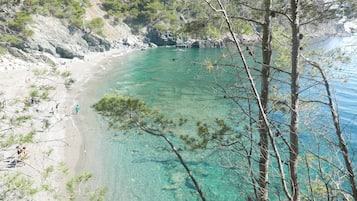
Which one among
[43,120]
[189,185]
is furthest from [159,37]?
[189,185]

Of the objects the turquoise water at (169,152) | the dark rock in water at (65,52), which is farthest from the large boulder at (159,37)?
the turquoise water at (169,152)

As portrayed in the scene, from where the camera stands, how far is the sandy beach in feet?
24.2

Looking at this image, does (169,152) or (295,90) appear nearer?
(295,90)

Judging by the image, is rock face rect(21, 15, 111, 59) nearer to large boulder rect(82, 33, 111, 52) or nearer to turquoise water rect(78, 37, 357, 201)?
large boulder rect(82, 33, 111, 52)

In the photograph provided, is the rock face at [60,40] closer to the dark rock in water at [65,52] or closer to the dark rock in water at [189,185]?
the dark rock in water at [65,52]

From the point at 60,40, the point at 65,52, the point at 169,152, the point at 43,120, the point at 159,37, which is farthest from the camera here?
the point at 159,37

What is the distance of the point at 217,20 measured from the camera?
21.8 ft

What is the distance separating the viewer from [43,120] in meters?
20.7

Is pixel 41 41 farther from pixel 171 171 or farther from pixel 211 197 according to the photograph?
pixel 211 197

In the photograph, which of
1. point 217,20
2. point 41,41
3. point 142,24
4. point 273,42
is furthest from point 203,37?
point 142,24

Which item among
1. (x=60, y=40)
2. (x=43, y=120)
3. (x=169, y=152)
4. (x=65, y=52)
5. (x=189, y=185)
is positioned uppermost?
(x=60, y=40)

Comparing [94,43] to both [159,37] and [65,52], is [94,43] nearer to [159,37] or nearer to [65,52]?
[65,52]

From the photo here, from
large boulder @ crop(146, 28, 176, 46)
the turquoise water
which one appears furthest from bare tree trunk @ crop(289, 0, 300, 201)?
large boulder @ crop(146, 28, 176, 46)

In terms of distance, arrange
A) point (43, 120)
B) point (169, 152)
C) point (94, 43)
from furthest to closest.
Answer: point (94, 43) < point (43, 120) < point (169, 152)
